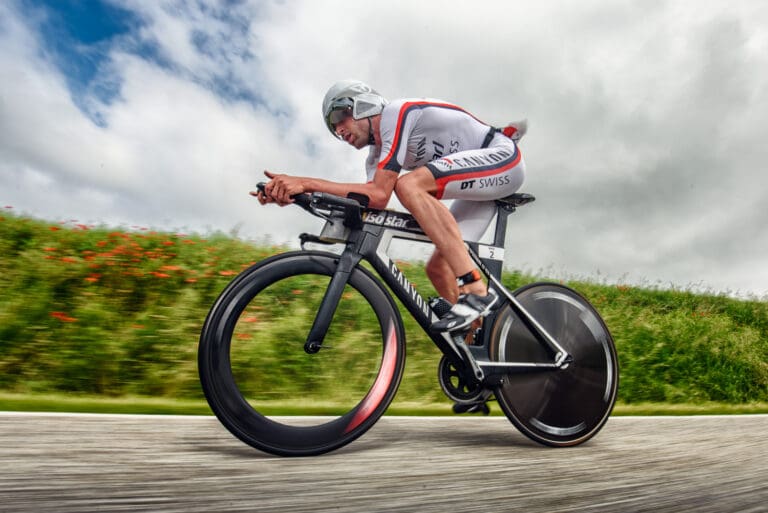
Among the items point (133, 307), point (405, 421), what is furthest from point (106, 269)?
point (405, 421)

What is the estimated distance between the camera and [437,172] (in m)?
2.70

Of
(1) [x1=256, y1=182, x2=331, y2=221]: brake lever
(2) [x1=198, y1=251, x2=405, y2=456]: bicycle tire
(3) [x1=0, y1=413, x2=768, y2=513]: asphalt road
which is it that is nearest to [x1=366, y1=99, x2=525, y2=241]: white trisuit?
(1) [x1=256, y1=182, x2=331, y2=221]: brake lever

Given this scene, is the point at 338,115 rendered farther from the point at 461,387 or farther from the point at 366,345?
the point at 461,387

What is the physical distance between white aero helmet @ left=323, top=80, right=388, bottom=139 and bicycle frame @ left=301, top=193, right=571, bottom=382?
0.57m

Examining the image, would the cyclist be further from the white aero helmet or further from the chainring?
the chainring

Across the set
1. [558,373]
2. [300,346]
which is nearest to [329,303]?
[300,346]

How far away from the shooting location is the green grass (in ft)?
11.2

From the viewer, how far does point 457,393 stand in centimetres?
277

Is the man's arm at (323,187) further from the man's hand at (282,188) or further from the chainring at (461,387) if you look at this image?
the chainring at (461,387)

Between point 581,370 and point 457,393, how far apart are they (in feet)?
2.74

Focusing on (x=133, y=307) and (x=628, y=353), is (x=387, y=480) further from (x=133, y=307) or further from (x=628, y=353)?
(x=628, y=353)

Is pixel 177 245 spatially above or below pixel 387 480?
above

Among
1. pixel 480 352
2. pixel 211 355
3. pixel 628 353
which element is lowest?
pixel 211 355

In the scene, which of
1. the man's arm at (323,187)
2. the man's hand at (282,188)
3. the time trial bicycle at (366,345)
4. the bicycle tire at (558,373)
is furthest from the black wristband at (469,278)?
the man's hand at (282,188)
